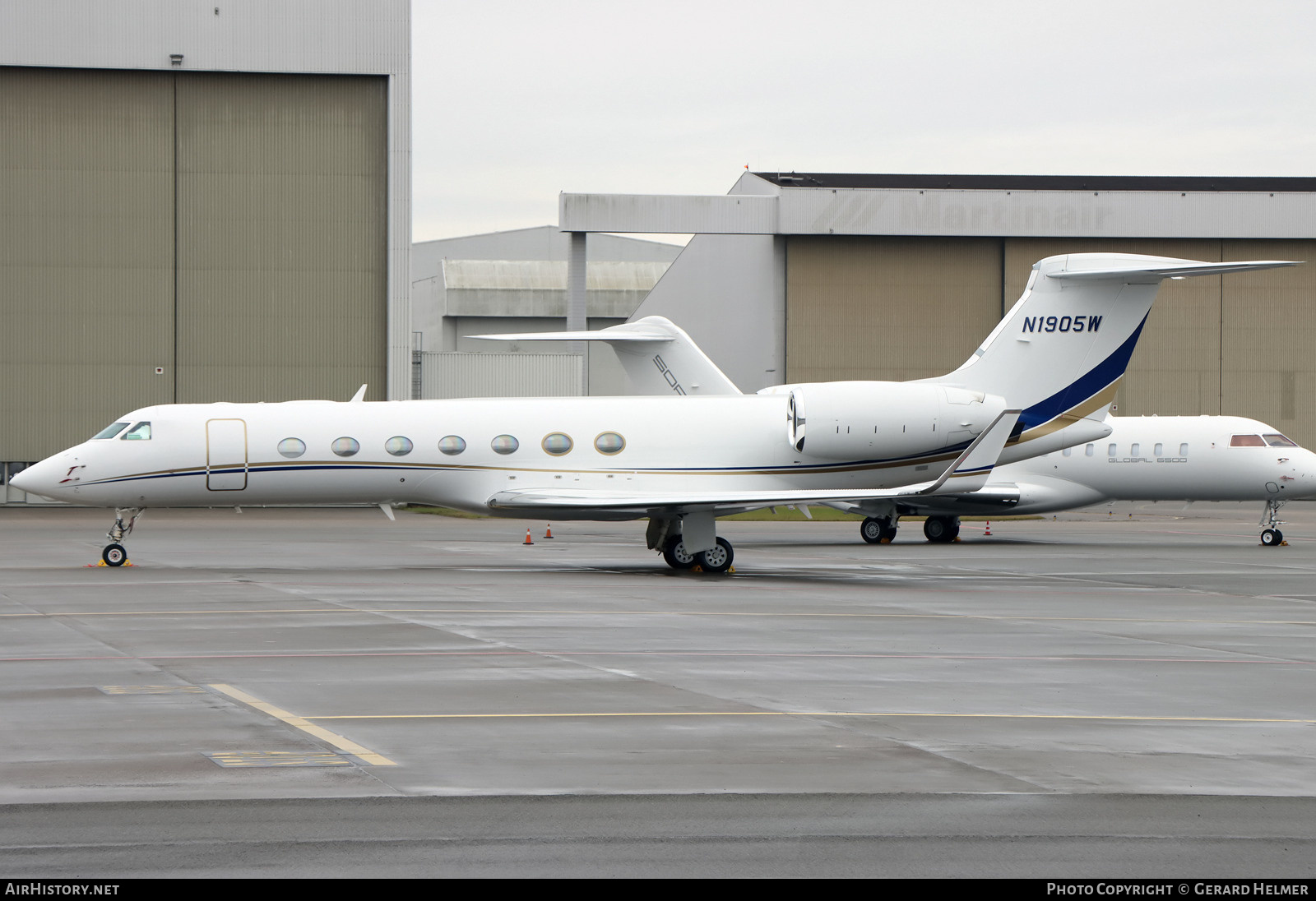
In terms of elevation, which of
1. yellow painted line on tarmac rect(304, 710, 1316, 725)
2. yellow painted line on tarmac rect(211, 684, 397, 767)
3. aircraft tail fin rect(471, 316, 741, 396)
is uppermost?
aircraft tail fin rect(471, 316, 741, 396)

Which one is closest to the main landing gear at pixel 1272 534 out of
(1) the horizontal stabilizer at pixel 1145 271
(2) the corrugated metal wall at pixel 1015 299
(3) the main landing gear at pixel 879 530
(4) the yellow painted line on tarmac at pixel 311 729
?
(3) the main landing gear at pixel 879 530

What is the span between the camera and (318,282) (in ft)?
161

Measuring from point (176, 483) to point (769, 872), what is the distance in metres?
19.1

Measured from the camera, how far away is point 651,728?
9531 mm

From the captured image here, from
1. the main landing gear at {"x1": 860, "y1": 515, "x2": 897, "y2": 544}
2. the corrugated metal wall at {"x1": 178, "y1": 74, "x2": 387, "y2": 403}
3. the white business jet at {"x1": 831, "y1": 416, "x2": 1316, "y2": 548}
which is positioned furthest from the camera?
the corrugated metal wall at {"x1": 178, "y1": 74, "x2": 387, "y2": 403}

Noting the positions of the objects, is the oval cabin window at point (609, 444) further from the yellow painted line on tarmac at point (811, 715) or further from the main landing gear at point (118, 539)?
the yellow painted line on tarmac at point (811, 715)

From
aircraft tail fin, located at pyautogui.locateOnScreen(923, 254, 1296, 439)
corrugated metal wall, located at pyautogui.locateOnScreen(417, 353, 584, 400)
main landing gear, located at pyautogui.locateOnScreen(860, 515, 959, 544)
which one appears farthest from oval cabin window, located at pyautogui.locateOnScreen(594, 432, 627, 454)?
corrugated metal wall, located at pyautogui.locateOnScreen(417, 353, 584, 400)

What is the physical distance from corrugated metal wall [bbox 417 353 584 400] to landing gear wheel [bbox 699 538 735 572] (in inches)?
1142

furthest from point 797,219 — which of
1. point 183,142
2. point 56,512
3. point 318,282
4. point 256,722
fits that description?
point 256,722

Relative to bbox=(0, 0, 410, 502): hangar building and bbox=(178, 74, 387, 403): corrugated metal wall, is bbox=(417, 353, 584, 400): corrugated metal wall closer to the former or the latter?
bbox=(0, 0, 410, 502): hangar building

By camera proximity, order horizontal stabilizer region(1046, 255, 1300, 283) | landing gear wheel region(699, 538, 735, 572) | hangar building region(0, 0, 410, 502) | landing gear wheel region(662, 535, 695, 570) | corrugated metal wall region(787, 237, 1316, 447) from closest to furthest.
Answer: landing gear wheel region(699, 538, 735, 572) < landing gear wheel region(662, 535, 695, 570) < horizontal stabilizer region(1046, 255, 1300, 283) < hangar building region(0, 0, 410, 502) < corrugated metal wall region(787, 237, 1316, 447)

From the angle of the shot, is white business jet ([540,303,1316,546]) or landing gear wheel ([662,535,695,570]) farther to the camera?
white business jet ([540,303,1316,546])

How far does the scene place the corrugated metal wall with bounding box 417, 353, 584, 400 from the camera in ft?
171
